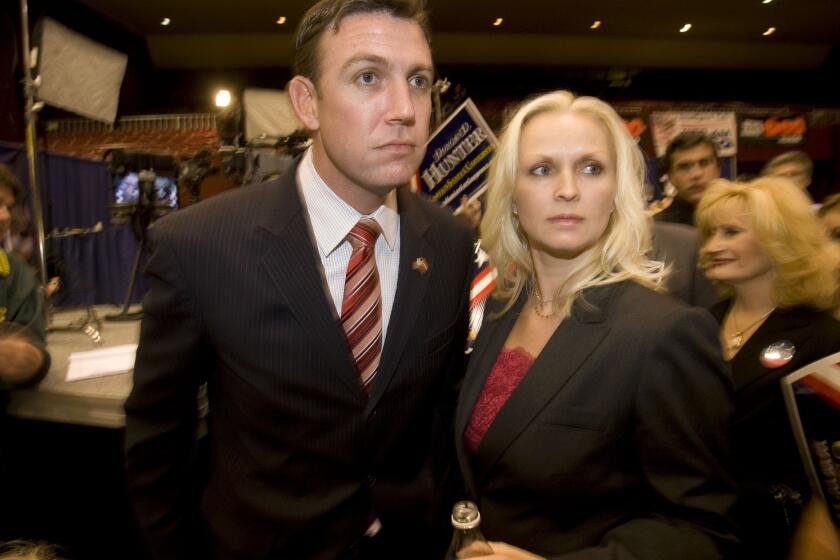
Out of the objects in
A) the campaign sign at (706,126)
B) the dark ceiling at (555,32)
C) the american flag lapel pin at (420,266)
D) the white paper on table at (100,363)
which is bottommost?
the white paper on table at (100,363)

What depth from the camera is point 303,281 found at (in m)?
1.23

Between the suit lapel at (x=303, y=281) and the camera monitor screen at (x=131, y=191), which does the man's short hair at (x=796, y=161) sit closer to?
the suit lapel at (x=303, y=281)

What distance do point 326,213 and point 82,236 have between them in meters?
6.26

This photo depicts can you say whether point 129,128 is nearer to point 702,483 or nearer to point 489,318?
point 489,318

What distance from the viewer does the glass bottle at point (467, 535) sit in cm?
89

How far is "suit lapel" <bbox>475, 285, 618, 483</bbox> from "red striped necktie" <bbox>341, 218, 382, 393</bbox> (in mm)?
314

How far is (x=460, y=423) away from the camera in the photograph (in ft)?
4.66

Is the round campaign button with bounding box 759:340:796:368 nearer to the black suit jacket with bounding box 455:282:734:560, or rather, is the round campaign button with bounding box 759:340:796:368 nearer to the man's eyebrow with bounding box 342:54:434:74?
the black suit jacket with bounding box 455:282:734:560

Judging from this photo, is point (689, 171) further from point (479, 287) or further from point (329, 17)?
point (329, 17)

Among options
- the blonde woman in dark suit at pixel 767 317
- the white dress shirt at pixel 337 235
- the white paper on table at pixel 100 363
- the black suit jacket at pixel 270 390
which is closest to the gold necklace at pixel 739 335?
the blonde woman in dark suit at pixel 767 317

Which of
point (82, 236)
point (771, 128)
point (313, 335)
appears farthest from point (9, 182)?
point (771, 128)

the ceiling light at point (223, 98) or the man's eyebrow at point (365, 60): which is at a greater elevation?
the ceiling light at point (223, 98)

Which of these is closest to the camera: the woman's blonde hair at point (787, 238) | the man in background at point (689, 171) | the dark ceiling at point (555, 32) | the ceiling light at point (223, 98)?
the woman's blonde hair at point (787, 238)

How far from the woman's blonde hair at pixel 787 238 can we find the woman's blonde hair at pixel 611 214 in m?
1.10
